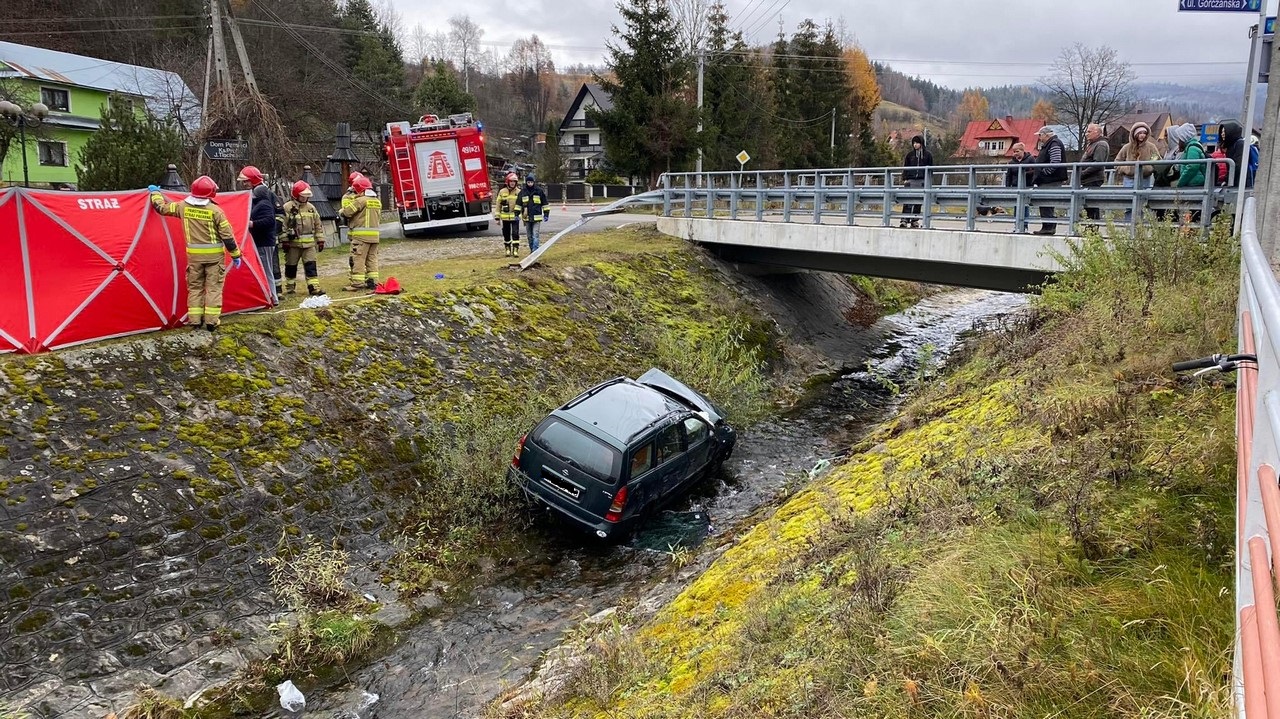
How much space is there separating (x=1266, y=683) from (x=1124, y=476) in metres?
3.66

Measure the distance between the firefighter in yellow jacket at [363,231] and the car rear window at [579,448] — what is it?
5.07 meters

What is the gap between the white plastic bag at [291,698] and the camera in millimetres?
6871

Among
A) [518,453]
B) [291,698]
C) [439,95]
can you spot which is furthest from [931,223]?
[439,95]

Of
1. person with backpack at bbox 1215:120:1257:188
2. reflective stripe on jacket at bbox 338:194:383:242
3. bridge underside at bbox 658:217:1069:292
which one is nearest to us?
person with backpack at bbox 1215:120:1257:188

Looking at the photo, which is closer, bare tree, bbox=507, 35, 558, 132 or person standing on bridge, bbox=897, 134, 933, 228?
person standing on bridge, bbox=897, 134, 933, 228

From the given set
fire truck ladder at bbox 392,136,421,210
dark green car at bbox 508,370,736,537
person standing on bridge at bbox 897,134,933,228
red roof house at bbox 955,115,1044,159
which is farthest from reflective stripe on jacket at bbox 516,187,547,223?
red roof house at bbox 955,115,1044,159

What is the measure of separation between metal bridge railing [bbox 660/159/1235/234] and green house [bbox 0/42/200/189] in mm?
27292

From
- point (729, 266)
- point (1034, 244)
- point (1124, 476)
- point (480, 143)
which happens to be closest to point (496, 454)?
point (1124, 476)

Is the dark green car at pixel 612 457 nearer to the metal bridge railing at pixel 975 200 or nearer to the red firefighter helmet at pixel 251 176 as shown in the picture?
the red firefighter helmet at pixel 251 176

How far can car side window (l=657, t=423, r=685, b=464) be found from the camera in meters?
10.0

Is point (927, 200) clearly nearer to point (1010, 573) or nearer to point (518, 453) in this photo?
point (518, 453)

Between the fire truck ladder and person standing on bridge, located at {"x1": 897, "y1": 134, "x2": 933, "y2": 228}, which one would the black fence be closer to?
the fire truck ladder

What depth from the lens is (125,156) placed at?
1856 centimetres

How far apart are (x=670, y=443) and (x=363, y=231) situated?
648 centimetres
